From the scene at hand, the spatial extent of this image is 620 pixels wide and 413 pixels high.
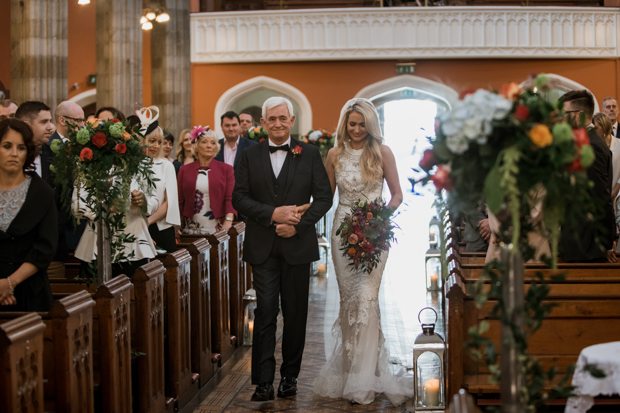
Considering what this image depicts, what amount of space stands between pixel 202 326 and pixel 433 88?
41.5 ft

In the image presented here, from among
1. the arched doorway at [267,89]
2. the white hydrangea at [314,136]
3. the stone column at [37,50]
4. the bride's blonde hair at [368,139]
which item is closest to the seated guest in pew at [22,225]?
the bride's blonde hair at [368,139]

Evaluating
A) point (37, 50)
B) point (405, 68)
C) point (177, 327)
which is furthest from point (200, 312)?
point (405, 68)

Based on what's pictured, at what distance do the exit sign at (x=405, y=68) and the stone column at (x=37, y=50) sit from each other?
835 centimetres

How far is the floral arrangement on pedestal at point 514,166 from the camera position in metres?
2.12

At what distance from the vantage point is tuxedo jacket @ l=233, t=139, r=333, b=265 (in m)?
4.44

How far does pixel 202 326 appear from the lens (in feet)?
16.3

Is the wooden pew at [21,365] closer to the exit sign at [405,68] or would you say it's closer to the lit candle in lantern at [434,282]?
the lit candle in lantern at [434,282]

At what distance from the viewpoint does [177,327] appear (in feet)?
14.2

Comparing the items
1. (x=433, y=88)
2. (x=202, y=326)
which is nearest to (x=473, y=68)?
(x=433, y=88)

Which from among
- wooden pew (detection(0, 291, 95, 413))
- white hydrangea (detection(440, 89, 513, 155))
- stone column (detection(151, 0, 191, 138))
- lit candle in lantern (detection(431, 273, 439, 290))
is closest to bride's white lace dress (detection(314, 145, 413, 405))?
wooden pew (detection(0, 291, 95, 413))

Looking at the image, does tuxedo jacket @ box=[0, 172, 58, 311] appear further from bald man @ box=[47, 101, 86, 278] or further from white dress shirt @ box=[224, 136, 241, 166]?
white dress shirt @ box=[224, 136, 241, 166]

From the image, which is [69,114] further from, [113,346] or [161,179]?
[113,346]

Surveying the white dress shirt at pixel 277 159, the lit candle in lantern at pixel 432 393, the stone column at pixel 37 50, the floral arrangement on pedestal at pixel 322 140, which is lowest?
the lit candle in lantern at pixel 432 393

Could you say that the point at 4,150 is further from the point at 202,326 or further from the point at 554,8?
the point at 554,8
